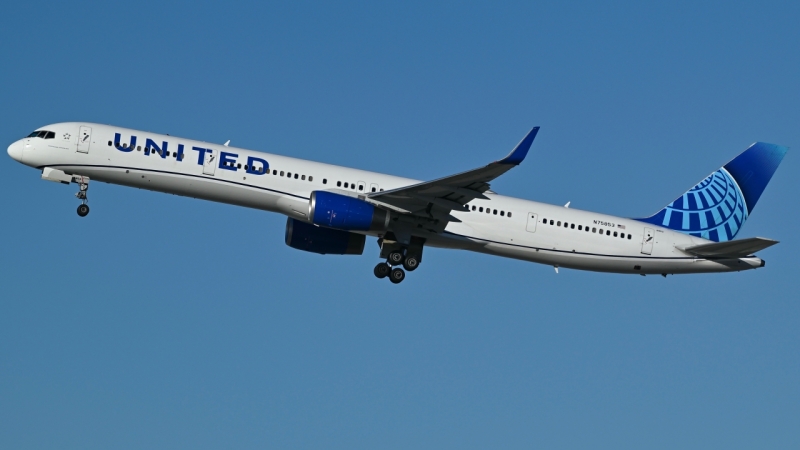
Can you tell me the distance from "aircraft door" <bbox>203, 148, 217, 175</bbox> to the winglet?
1256cm

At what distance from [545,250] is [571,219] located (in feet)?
6.34

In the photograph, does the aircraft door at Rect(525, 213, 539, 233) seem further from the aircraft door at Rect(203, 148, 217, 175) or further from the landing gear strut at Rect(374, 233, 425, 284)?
the aircraft door at Rect(203, 148, 217, 175)

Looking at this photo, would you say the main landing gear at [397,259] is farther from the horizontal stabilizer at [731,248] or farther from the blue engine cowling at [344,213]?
the horizontal stabilizer at [731,248]

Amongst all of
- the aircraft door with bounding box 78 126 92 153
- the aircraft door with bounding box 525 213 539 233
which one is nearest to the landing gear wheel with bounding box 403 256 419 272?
the aircraft door with bounding box 525 213 539 233

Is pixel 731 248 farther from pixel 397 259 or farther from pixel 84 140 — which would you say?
pixel 84 140

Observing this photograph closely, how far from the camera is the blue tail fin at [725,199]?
2149 inches

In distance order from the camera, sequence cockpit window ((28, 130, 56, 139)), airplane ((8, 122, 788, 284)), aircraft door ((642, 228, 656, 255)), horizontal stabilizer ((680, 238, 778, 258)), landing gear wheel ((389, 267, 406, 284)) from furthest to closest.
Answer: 1. aircraft door ((642, 228, 656, 255))
2. landing gear wheel ((389, 267, 406, 284))
3. horizontal stabilizer ((680, 238, 778, 258))
4. cockpit window ((28, 130, 56, 139))
5. airplane ((8, 122, 788, 284))

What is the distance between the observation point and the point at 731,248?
164ft

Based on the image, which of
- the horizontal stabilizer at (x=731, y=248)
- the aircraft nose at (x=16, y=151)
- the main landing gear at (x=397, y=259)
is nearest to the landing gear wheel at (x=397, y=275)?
the main landing gear at (x=397, y=259)

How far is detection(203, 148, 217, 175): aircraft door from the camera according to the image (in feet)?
155

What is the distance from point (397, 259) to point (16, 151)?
54.7ft

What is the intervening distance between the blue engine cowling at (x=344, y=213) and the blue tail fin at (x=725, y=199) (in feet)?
46.0

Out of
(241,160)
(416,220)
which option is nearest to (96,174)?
(241,160)

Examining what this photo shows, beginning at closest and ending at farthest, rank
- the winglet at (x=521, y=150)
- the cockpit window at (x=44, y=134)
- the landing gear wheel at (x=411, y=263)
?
the winglet at (x=521, y=150), the cockpit window at (x=44, y=134), the landing gear wheel at (x=411, y=263)
